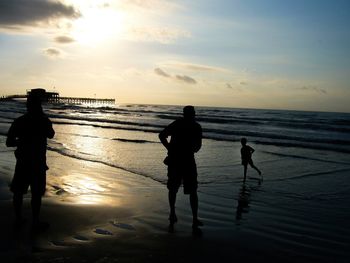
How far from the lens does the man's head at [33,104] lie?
17.4 feet

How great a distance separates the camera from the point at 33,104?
5.31 m

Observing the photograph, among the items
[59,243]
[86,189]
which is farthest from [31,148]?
[86,189]

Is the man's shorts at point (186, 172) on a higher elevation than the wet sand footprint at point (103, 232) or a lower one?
higher

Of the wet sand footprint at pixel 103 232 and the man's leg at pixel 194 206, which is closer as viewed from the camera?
the wet sand footprint at pixel 103 232

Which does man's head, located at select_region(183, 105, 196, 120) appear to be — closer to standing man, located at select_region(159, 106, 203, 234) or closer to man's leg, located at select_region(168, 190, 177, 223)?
standing man, located at select_region(159, 106, 203, 234)

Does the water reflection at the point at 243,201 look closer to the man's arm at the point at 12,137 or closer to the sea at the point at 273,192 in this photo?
the sea at the point at 273,192

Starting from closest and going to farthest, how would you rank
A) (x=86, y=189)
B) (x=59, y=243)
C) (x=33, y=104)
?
(x=59, y=243) < (x=33, y=104) < (x=86, y=189)

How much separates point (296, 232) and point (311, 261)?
126 centimetres

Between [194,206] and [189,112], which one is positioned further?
[194,206]

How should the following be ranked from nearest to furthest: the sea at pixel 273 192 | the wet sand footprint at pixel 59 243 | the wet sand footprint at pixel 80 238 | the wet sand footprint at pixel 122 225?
the wet sand footprint at pixel 59 243
the wet sand footprint at pixel 80 238
the wet sand footprint at pixel 122 225
the sea at pixel 273 192

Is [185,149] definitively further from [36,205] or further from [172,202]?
[36,205]

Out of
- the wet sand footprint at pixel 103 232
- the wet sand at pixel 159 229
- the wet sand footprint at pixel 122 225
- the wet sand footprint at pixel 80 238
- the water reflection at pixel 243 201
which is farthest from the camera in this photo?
the water reflection at pixel 243 201

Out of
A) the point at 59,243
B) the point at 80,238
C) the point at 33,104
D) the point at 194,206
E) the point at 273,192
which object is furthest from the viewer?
the point at 273,192

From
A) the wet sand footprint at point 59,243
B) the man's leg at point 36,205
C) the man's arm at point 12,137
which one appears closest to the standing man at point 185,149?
the wet sand footprint at point 59,243
